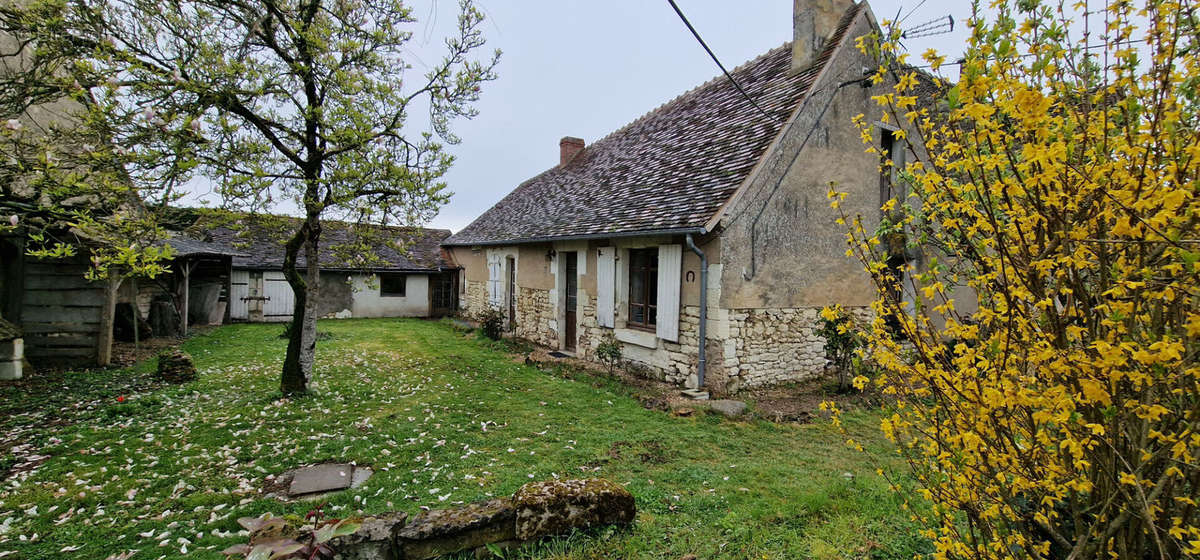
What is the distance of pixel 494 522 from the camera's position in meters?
3.33

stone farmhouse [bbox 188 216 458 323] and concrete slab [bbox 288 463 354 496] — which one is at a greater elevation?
stone farmhouse [bbox 188 216 458 323]

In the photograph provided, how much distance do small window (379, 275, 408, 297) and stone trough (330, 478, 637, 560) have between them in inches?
678

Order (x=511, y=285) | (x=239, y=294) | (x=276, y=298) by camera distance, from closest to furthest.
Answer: (x=511, y=285), (x=239, y=294), (x=276, y=298)

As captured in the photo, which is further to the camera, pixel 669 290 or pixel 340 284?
pixel 340 284

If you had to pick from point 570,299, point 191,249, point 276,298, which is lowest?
point 276,298

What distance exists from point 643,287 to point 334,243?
578 inches

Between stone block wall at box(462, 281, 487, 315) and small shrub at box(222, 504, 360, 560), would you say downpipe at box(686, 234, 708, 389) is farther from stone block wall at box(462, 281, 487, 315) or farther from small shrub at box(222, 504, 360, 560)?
stone block wall at box(462, 281, 487, 315)

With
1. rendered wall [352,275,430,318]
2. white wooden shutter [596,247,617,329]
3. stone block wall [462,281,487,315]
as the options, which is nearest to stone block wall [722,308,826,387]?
white wooden shutter [596,247,617,329]

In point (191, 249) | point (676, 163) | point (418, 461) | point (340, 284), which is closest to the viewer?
point (418, 461)

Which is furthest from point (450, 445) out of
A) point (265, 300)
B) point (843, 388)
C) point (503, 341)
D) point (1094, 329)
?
point (265, 300)

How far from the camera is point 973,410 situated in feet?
6.44

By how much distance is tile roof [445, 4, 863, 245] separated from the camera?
27.1 feet

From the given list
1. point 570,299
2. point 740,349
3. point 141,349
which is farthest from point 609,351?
point 141,349

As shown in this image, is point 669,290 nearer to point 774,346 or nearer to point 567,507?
point 774,346
